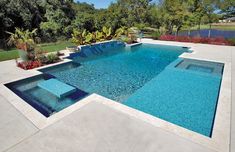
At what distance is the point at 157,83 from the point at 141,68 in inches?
120

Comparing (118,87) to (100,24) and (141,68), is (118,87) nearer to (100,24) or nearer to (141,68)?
(141,68)

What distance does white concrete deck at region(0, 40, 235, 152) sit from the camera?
3785 millimetres

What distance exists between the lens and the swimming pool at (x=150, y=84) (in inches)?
228

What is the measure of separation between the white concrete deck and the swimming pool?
1106 mm

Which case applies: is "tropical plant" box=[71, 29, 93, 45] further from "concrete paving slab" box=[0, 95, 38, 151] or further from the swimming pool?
"concrete paving slab" box=[0, 95, 38, 151]

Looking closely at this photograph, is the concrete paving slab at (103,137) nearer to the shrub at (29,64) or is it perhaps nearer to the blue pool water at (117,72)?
the blue pool water at (117,72)

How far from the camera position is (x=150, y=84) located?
8.05 metres

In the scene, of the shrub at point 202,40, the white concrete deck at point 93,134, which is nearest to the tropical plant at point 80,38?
the shrub at point 202,40

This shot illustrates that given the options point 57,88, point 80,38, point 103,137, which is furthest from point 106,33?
point 103,137

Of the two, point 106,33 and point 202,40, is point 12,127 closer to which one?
point 106,33

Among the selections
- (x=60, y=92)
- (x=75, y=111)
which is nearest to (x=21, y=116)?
(x=75, y=111)

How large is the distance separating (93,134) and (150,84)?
460cm

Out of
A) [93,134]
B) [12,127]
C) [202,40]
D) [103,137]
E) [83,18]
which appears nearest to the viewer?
[103,137]

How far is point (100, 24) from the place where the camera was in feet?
71.3
